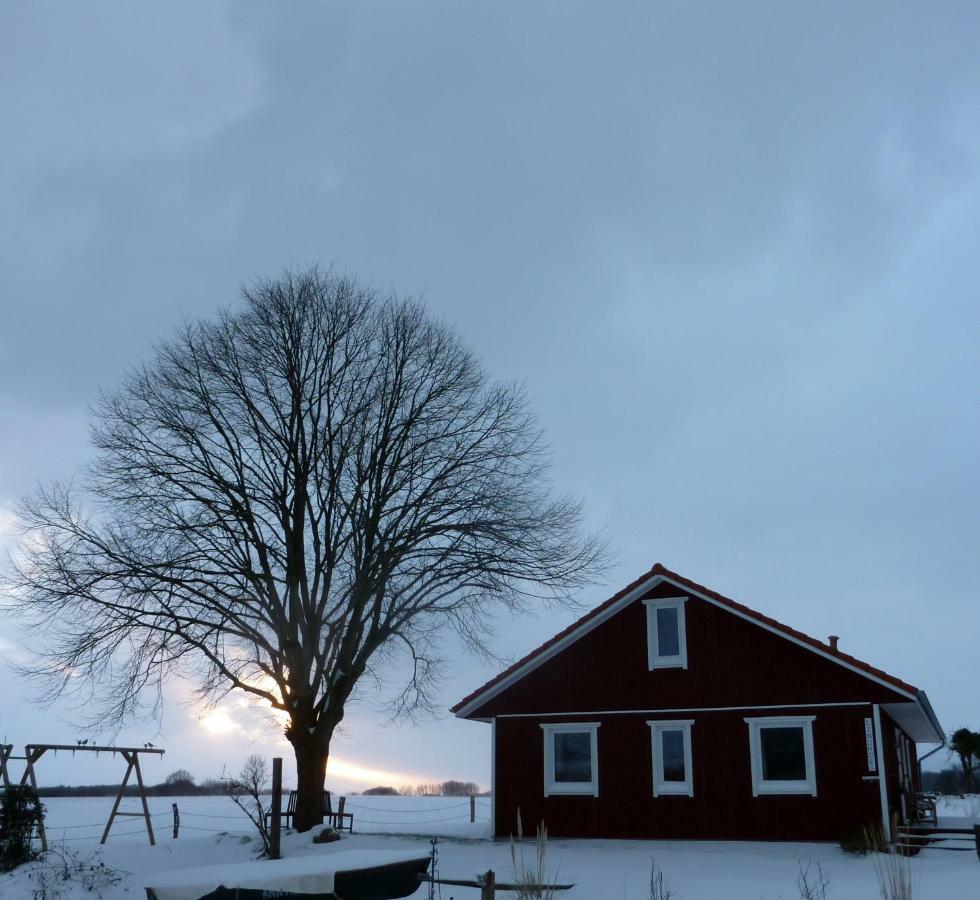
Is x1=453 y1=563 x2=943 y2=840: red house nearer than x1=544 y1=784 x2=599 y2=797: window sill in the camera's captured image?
Yes

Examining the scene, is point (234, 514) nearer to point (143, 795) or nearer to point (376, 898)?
point (143, 795)

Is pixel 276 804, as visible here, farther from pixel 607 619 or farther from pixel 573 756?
pixel 607 619

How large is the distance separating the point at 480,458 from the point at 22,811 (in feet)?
49.6

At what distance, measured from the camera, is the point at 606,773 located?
24.3 metres

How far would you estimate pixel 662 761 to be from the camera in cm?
2392

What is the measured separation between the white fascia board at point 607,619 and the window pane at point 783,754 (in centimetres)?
193

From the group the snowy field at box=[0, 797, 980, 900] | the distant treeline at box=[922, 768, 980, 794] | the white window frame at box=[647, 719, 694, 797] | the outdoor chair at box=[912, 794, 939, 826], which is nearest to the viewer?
the snowy field at box=[0, 797, 980, 900]

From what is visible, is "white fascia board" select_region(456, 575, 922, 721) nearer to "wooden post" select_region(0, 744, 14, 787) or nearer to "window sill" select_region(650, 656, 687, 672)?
"window sill" select_region(650, 656, 687, 672)

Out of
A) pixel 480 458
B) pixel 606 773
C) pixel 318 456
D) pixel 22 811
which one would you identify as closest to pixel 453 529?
pixel 480 458

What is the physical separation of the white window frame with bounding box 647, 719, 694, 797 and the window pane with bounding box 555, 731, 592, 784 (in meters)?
1.74

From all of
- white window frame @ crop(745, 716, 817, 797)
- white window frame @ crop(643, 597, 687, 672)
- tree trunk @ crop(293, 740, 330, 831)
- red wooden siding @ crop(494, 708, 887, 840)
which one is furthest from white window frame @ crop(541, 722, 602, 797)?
tree trunk @ crop(293, 740, 330, 831)

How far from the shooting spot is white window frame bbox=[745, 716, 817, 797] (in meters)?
22.1

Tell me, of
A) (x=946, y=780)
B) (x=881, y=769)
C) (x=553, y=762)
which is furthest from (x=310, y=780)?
(x=946, y=780)

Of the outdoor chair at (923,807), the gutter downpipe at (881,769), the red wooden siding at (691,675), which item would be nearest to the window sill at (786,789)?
the gutter downpipe at (881,769)
